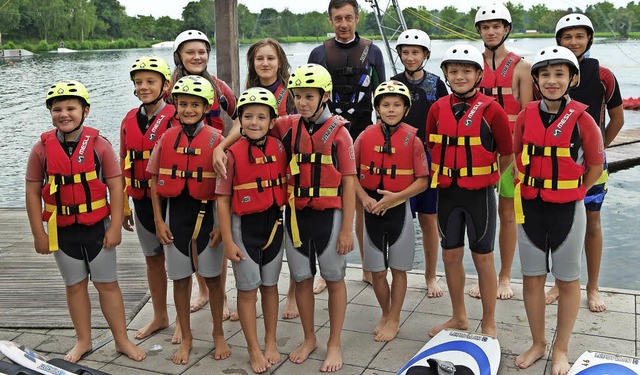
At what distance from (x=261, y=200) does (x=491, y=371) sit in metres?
1.81

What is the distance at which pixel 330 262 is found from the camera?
4691 millimetres

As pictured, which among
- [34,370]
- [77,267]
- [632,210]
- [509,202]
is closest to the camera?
[34,370]

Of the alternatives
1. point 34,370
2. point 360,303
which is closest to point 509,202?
point 360,303

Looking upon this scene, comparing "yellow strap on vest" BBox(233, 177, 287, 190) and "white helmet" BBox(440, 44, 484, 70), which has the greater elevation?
"white helmet" BBox(440, 44, 484, 70)

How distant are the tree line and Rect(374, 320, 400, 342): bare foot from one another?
28.8 m

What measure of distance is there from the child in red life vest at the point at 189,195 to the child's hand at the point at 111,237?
27cm

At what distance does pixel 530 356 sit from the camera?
15.2 ft

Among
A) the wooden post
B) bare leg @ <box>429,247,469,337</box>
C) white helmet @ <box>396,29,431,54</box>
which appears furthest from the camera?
the wooden post

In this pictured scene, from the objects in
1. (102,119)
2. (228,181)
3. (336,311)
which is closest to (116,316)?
(228,181)

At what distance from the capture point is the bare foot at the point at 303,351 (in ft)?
15.6

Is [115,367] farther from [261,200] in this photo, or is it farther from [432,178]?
[432,178]

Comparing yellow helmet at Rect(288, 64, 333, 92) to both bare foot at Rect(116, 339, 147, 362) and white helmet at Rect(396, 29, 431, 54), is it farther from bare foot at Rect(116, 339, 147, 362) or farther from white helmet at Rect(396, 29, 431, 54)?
bare foot at Rect(116, 339, 147, 362)

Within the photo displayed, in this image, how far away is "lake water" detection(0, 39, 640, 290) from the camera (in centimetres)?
887

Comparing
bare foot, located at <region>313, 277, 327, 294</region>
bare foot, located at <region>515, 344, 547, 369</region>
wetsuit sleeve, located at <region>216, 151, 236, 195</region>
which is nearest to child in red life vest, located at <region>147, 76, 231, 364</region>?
wetsuit sleeve, located at <region>216, 151, 236, 195</region>
